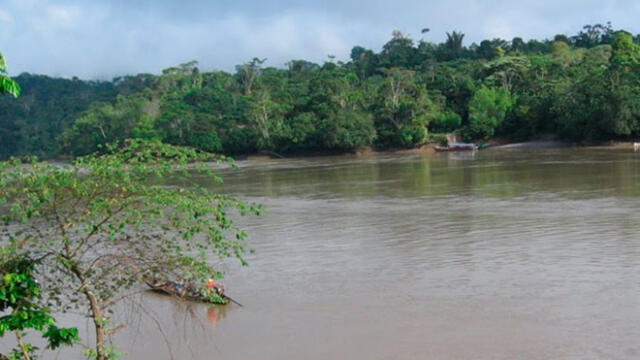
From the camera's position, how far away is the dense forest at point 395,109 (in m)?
56.3

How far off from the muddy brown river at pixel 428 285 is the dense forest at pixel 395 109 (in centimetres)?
2710

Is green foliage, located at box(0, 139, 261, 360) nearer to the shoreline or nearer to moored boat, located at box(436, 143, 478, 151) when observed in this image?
the shoreline

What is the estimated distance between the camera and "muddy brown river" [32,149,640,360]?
12672 millimetres

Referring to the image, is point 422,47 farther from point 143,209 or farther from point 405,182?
point 143,209

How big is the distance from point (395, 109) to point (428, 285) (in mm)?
50089

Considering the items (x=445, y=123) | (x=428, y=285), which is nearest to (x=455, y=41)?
(x=445, y=123)

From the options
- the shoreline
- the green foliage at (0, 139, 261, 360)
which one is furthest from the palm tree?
the green foliage at (0, 139, 261, 360)

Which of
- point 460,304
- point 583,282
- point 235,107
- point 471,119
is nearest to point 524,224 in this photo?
point 583,282

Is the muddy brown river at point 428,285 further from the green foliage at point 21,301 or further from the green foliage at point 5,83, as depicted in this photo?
the green foliage at point 5,83

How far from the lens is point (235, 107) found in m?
75.9

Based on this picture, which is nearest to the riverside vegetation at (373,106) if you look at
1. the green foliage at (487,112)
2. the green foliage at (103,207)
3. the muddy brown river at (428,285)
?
the green foliage at (487,112)

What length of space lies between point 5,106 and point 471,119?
2474 inches

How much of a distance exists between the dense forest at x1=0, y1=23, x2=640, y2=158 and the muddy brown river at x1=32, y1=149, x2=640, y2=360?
27.1 metres

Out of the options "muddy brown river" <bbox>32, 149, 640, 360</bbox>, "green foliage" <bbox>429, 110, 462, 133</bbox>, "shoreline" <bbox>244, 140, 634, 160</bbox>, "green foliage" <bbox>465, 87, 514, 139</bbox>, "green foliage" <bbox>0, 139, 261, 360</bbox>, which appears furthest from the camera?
"green foliage" <bbox>429, 110, 462, 133</bbox>
